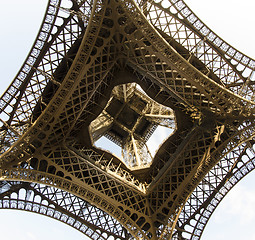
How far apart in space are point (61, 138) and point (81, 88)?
327 cm

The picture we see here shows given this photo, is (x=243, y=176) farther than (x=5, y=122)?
Yes

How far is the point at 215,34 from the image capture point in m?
14.7

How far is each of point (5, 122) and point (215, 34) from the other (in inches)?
426

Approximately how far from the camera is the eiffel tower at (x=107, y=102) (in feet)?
46.4

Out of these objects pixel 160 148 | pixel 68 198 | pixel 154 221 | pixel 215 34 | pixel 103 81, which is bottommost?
pixel 68 198

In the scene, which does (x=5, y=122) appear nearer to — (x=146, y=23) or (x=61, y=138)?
(x=61, y=138)

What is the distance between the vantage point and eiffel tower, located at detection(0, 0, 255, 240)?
1413cm

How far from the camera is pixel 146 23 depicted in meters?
13.2

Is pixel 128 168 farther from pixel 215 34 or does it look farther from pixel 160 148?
pixel 215 34

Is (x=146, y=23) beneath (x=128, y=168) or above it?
→ above

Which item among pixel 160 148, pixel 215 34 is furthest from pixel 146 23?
pixel 160 148

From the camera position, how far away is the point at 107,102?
54.6 feet

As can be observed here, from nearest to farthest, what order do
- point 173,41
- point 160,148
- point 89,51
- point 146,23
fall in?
point 146,23, point 89,51, point 173,41, point 160,148

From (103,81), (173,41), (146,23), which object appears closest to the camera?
(146,23)
